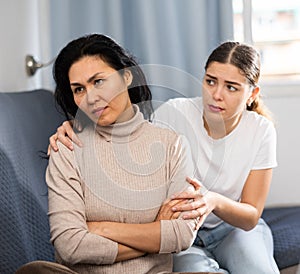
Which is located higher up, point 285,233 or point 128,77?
point 128,77

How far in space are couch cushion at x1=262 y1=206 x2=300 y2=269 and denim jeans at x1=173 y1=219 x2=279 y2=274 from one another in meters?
0.09

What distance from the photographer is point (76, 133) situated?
5.24 ft

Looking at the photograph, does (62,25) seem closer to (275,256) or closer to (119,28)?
(119,28)

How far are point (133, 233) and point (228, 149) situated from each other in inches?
23.4

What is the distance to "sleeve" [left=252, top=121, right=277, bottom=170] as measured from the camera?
77.7 inches

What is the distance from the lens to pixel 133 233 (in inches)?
59.1

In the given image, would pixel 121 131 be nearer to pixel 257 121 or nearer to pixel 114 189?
pixel 114 189

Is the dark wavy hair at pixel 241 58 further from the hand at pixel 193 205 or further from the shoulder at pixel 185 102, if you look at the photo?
the hand at pixel 193 205

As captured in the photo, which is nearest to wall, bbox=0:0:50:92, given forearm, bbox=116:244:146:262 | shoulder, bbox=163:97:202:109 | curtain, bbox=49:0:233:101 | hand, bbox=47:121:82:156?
curtain, bbox=49:0:233:101

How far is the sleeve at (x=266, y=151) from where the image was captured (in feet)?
6.48

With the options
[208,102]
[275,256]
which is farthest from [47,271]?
[275,256]

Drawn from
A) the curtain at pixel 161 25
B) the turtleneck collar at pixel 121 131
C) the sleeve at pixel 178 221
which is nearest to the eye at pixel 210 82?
the sleeve at pixel 178 221

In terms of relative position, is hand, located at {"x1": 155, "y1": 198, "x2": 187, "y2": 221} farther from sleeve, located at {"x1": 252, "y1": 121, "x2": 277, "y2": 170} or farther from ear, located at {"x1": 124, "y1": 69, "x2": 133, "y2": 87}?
sleeve, located at {"x1": 252, "y1": 121, "x2": 277, "y2": 170}

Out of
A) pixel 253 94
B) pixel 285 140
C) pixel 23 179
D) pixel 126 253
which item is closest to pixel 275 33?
pixel 285 140
